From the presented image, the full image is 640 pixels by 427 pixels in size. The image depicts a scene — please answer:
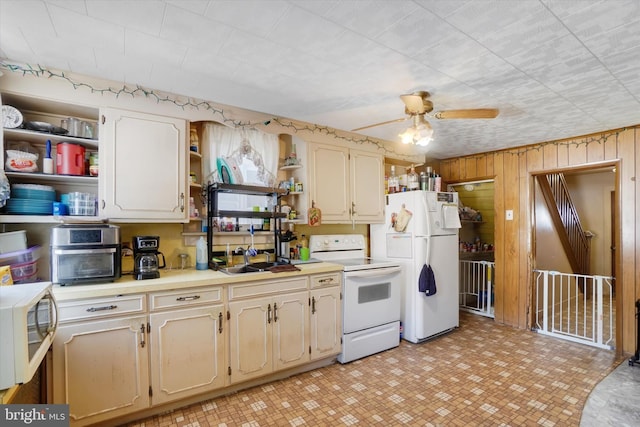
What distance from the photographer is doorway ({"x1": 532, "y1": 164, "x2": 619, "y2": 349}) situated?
3670 mm

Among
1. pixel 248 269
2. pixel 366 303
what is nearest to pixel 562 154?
pixel 366 303

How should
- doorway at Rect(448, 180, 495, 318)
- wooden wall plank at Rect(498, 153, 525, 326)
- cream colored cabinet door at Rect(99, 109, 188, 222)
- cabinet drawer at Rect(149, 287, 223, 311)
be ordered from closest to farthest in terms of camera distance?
cabinet drawer at Rect(149, 287, 223, 311)
cream colored cabinet door at Rect(99, 109, 188, 222)
wooden wall plank at Rect(498, 153, 525, 326)
doorway at Rect(448, 180, 495, 318)

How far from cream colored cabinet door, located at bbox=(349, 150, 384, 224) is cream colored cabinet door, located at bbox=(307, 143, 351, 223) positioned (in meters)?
0.10

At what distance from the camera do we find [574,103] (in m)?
2.54

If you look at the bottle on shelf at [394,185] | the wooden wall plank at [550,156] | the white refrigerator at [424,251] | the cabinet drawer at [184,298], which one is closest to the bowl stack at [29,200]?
the cabinet drawer at [184,298]

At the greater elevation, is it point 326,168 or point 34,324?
point 326,168

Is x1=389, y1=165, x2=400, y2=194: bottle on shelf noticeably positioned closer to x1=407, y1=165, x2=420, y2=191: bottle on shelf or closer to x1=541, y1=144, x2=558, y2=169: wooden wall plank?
x1=407, y1=165, x2=420, y2=191: bottle on shelf

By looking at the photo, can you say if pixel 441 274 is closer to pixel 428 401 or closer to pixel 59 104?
pixel 428 401

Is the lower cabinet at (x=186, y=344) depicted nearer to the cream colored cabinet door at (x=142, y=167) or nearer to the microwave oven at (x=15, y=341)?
the cream colored cabinet door at (x=142, y=167)

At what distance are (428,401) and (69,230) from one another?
274 cm

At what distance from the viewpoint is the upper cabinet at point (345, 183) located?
3.20m

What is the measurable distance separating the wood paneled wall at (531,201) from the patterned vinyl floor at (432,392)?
2.22ft

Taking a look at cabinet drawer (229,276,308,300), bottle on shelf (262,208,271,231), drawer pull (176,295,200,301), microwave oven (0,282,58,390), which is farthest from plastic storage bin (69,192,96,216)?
bottle on shelf (262,208,271,231)

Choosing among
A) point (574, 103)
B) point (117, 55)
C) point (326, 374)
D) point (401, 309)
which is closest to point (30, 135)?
point (117, 55)
